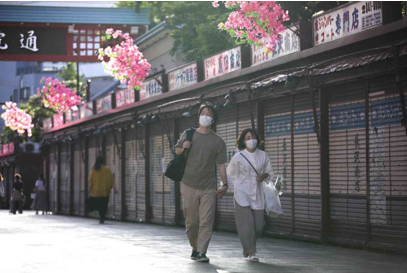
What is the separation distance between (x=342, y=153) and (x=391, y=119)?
156cm

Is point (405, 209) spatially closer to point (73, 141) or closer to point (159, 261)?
point (159, 261)

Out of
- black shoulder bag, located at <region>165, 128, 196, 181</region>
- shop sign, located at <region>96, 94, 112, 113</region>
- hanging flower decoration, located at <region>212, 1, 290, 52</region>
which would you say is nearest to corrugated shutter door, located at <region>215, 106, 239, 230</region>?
hanging flower decoration, located at <region>212, 1, 290, 52</region>

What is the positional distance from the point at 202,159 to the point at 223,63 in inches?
317

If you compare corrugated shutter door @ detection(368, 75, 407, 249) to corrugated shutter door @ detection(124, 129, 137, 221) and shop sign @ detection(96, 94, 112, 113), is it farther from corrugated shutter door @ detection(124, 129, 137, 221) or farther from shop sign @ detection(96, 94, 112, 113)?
shop sign @ detection(96, 94, 112, 113)

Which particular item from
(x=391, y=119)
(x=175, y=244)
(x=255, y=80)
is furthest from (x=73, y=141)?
(x=391, y=119)

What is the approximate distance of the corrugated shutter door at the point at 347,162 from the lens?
1320cm

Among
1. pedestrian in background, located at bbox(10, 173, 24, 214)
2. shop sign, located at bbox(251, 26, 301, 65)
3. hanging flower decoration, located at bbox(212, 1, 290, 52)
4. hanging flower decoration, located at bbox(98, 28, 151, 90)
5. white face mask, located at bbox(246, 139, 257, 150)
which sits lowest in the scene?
pedestrian in background, located at bbox(10, 173, 24, 214)

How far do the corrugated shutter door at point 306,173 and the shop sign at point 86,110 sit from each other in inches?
710

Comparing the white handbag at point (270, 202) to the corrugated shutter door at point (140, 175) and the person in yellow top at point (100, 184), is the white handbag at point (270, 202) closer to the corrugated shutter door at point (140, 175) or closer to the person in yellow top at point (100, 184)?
the person in yellow top at point (100, 184)

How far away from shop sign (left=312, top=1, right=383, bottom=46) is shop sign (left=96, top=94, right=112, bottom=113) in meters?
16.1

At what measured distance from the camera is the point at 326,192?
14133 millimetres

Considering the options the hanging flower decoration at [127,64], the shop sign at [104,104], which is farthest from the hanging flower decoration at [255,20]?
the shop sign at [104,104]

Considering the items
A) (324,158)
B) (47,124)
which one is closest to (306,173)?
(324,158)

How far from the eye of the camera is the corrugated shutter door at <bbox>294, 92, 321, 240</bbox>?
14.6m
